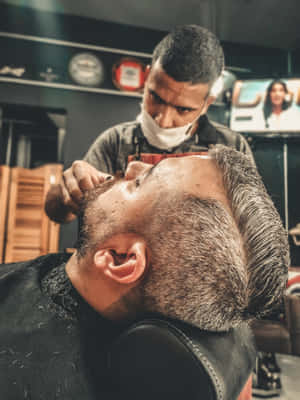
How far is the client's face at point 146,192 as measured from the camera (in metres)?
0.96

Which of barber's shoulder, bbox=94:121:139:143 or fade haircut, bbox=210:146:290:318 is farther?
barber's shoulder, bbox=94:121:139:143

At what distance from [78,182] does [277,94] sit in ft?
12.8

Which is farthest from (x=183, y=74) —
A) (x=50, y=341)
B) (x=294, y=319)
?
(x=294, y=319)

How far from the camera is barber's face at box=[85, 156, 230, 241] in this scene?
959 mm

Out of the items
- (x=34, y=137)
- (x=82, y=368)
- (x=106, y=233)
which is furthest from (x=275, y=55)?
(x=82, y=368)

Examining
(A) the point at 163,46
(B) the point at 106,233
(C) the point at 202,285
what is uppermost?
(A) the point at 163,46

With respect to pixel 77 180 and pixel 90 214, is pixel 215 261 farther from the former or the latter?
pixel 77 180

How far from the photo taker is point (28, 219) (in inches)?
160

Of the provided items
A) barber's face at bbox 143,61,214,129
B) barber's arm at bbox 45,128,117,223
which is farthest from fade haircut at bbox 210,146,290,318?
barber's face at bbox 143,61,214,129

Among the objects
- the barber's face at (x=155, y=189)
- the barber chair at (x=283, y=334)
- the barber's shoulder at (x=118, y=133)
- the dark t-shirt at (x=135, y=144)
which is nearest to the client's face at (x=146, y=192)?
the barber's face at (x=155, y=189)

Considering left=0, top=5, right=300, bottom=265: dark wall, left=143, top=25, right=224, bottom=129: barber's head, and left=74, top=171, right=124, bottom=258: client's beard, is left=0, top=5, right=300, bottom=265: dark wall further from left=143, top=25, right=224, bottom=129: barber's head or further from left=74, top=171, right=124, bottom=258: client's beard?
left=74, top=171, right=124, bottom=258: client's beard

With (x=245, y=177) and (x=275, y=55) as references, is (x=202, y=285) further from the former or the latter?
(x=275, y=55)

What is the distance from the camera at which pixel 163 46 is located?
1737 mm

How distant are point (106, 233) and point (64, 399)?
0.48 m
